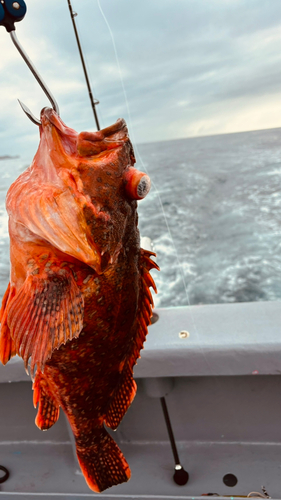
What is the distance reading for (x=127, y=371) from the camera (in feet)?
5.05

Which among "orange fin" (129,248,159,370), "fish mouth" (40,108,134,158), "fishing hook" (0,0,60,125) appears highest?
"fishing hook" (0,0,60,125)

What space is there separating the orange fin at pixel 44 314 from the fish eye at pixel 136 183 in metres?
0.35

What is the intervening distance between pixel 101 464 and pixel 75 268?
104cm

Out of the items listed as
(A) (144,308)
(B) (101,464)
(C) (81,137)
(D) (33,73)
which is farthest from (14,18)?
(B) (101,464)

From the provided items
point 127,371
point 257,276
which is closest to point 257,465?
point 127,371

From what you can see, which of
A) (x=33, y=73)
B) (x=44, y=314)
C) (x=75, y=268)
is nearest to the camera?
(x=33, y=73)

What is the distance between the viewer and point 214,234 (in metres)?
9.93

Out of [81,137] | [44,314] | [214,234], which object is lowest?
[214,234]

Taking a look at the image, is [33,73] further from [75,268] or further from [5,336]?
[5,336]

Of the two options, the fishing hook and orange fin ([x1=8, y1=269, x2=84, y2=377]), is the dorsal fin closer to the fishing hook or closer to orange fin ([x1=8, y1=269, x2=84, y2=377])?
orange fin ([x1=8, y1=269, x2=84, y2=377])

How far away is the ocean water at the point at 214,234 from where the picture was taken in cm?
758

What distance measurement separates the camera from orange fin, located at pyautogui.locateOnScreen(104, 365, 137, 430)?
153 cm

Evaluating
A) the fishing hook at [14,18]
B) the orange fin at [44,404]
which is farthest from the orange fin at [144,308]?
the fishing hook at [14,18]

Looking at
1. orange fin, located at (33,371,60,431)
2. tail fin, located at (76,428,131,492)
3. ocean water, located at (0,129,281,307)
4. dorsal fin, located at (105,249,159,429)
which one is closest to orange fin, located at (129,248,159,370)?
dorsal fin, located at (105,249,159,429)
